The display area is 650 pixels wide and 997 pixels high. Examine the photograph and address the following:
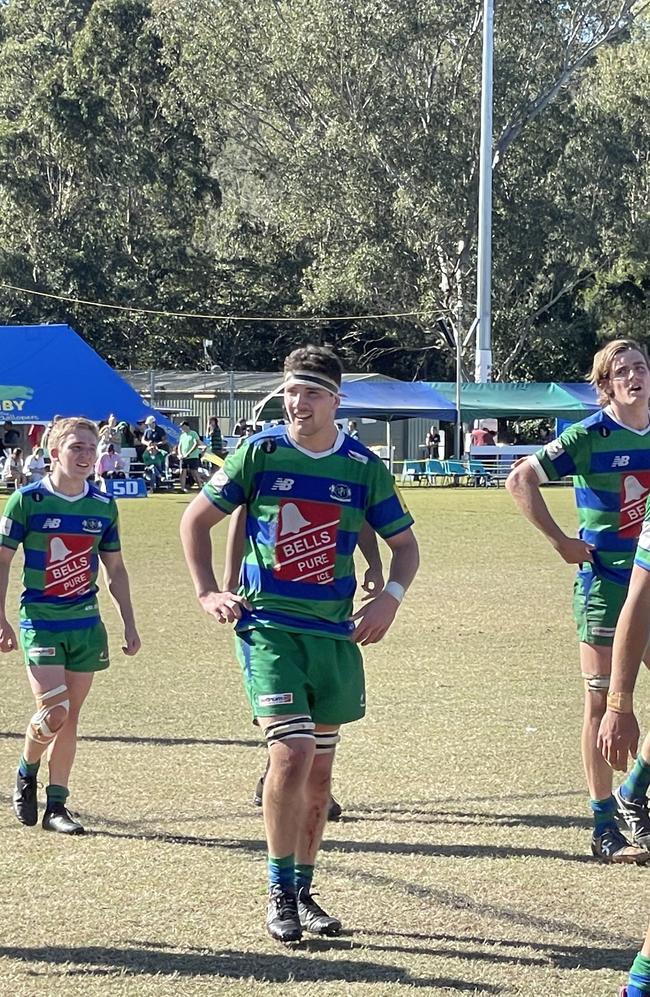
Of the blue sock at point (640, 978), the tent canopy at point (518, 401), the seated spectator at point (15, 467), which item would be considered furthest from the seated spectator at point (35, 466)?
the blue sock at point (640, 978)

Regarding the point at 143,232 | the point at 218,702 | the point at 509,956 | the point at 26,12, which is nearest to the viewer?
the point at 509,956

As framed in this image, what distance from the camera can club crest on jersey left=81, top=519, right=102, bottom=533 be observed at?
704 cm

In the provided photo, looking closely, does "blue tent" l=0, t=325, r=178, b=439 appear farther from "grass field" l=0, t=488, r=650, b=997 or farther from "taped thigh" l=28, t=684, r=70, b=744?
"taped thigh" l=28, t=684, r=70, b=744

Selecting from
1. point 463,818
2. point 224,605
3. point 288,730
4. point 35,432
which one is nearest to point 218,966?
point 288,730

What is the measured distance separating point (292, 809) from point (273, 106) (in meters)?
50.9

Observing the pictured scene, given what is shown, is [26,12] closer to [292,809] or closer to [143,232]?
[143,232]

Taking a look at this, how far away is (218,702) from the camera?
10.1 metres

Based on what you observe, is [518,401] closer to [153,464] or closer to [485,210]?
[485,210]

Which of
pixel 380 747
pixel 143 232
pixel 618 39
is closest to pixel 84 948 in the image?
pixel 380 747

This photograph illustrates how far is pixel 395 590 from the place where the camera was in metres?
5.48

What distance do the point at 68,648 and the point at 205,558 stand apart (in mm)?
1718

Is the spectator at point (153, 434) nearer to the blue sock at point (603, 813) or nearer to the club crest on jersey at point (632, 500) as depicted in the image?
the club crest on jersey at point (632, 500)

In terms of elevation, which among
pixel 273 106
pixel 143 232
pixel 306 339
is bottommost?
pixel 306 339

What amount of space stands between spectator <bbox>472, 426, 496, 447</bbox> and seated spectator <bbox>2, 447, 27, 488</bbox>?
13.7 m
